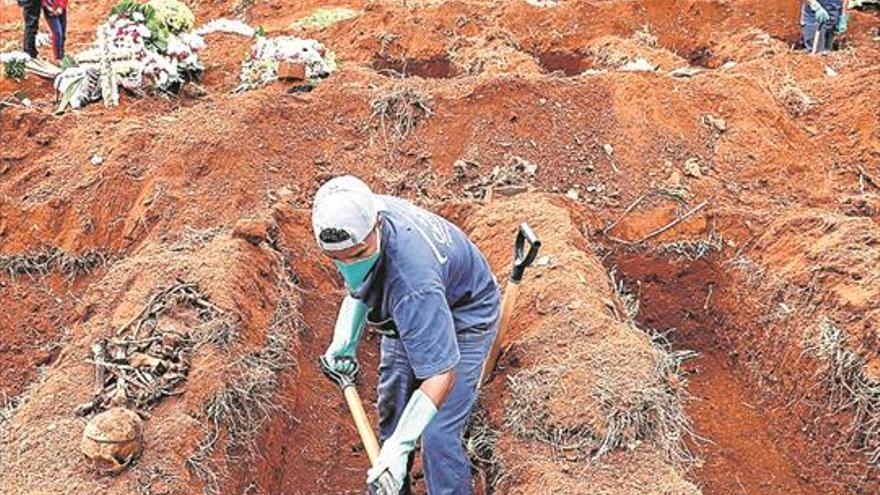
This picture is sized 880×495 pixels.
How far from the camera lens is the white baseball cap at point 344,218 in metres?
3.19

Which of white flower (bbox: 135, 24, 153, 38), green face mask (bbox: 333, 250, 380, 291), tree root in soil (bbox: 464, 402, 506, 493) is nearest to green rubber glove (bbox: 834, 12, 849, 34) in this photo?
white flower (bbox: 135, 24, 153, 38)

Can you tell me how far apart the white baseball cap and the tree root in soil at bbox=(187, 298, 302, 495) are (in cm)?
143

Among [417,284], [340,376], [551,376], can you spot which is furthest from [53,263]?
[417,284]

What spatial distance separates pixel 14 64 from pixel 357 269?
23.4ft

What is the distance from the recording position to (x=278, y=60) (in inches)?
331

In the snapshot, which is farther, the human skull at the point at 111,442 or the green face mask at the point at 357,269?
the human skull at the point at 111,442

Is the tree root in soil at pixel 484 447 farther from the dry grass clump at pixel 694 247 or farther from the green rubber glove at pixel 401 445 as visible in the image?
the dry grass clump at pixel 694 247

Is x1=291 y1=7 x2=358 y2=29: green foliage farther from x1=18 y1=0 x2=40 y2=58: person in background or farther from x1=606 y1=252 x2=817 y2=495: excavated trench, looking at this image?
x1=606 y1=252 x2=817 y2=495: excavated trench

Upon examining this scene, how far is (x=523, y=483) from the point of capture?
4.02m

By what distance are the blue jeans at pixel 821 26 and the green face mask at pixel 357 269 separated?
849 cm

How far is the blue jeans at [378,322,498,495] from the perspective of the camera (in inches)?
150

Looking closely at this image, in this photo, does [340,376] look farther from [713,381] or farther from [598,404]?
[713,381]

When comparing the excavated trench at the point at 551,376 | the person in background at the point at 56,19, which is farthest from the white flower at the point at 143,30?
the excavated trench at the point at 551,376

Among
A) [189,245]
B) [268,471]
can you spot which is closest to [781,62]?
[189,245]
